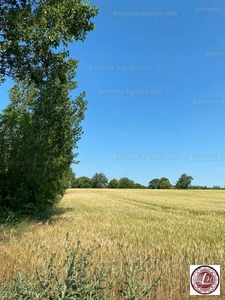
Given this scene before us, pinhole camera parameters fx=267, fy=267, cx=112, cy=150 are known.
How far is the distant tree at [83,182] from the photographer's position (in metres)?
147

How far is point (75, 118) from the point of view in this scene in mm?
20484

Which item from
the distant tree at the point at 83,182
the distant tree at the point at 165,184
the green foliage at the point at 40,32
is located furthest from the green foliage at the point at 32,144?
the distant tree at the point at 165,184

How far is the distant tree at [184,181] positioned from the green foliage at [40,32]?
160015mm

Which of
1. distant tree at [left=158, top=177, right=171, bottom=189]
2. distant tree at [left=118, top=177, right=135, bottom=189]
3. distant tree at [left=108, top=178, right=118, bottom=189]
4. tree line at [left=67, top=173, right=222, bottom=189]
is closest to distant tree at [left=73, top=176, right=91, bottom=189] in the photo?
tree line at [left=67, top=173, right=222, bottom=189]

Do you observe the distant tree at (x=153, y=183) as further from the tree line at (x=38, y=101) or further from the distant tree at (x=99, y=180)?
the tree line at (x=38, y=101)

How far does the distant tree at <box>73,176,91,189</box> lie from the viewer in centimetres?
14662

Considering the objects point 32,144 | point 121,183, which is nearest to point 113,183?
point 121,183

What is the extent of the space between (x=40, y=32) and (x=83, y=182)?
145 meters

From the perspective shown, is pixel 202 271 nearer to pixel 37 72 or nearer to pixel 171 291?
pixel 171 291

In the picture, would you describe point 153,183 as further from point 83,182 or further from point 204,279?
point 204,279

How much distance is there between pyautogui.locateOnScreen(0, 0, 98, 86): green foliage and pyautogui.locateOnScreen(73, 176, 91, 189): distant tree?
453ft

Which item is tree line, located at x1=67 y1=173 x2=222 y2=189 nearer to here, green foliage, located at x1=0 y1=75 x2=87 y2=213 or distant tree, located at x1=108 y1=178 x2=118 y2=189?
distant tree, located at x1=108 y1=178 x2=118 y2=189

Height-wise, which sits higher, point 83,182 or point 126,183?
point 126,183

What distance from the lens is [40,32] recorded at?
8.27 meters
